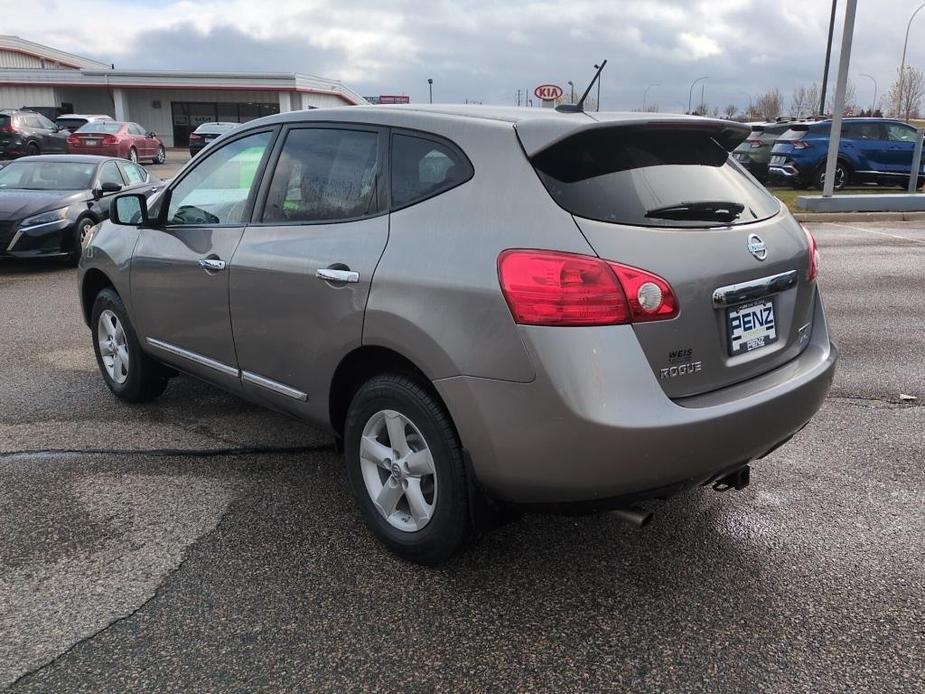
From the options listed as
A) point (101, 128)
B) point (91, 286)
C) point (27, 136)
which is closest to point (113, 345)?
point (91, 286)

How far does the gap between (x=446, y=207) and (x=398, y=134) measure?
505mm

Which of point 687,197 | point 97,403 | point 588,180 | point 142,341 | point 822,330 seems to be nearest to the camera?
point 588,180

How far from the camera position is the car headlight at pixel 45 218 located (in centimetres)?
949

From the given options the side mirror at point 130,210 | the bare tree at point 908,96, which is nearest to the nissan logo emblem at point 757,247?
the side mirror at point 130,210

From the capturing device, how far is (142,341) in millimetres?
4535

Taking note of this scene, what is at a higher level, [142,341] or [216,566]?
[142,341]

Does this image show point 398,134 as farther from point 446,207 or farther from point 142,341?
point 142,341

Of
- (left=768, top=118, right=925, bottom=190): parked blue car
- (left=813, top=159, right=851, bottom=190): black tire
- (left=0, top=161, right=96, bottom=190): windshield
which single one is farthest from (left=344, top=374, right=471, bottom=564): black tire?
(left=813, top=159, right=851, bottom=190): black tire

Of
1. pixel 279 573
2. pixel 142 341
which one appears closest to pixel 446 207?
pixel 279 573

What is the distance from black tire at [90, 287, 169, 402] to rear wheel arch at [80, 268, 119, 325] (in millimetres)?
66

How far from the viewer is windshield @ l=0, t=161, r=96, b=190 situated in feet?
34.6

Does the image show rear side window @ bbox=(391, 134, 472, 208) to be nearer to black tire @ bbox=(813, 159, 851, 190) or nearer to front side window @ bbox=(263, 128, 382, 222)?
front side window @ bbox=(263, 128, 382, 222)

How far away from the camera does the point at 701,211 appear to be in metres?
2.84

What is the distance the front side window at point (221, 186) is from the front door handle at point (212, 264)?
0.20 metres
